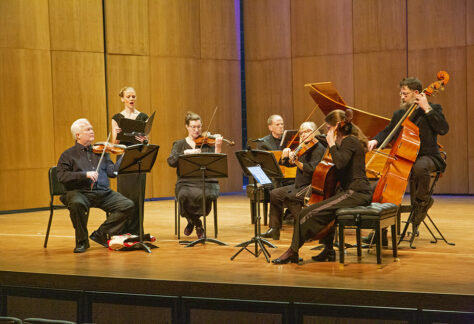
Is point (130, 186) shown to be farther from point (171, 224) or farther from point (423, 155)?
point (423, 155)

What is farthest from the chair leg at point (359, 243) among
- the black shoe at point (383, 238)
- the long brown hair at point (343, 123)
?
the black shoe at point (383, 238)

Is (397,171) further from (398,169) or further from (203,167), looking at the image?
(203,167)

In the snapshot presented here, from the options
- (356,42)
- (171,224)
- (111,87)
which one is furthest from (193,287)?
(356,42)

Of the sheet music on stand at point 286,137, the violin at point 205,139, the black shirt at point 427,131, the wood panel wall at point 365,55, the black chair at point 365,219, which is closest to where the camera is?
the black chair at point 365,219

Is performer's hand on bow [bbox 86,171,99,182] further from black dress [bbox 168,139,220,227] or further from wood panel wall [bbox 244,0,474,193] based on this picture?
wood panel wall [bbox 244,0,474,193]

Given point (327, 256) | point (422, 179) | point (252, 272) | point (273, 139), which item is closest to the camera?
point (252, 272)

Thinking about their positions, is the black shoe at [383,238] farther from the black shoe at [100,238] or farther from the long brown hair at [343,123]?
the black shoe at [100,238]

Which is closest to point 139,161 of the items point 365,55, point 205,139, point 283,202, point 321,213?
point 205,139

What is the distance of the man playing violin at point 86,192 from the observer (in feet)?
18.6

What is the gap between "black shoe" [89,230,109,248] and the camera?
5867 mm

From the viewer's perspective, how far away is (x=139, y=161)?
550cm

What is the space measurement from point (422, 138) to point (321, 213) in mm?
1435

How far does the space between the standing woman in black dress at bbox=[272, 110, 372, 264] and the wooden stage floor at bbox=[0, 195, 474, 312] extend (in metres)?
0.25

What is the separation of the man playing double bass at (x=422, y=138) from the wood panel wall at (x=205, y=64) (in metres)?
3.76
